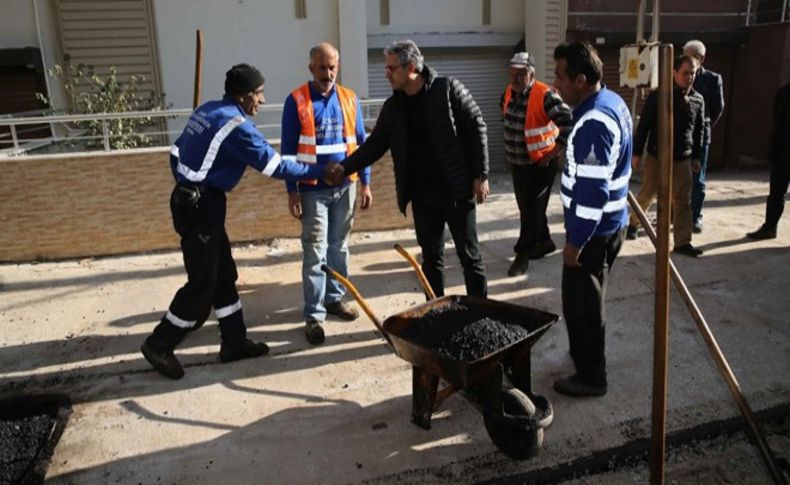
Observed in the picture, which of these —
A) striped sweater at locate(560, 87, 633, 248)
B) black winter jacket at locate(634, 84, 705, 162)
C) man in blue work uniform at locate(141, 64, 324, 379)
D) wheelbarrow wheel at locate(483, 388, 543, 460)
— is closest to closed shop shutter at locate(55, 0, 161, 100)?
man in blue work uniform at locate(141, 64, 324, 379)

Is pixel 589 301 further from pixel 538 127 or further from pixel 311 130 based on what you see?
pixel 538 127

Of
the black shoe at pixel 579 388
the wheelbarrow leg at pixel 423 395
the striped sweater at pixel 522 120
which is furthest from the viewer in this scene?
the striped sweater at pixel 522 120

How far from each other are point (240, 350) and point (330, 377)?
0.73 meters

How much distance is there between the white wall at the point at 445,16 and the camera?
36.7 ft

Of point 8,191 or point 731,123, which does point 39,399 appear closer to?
point 8,191

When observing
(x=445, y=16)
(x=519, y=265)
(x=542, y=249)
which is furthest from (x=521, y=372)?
(x=445, y=16)

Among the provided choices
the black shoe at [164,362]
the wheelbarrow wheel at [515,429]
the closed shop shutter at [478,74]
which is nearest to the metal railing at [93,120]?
the closed shop shutter at [478,74]

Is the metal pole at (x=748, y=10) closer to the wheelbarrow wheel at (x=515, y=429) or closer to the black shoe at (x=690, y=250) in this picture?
the black shoe at (x=690, y=250)

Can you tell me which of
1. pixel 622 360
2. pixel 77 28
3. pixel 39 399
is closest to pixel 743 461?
pixel 622 360

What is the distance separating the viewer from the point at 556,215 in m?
7.94

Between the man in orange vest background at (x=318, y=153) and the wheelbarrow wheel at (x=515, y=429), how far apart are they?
1.79 m

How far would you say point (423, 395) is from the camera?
129 inches

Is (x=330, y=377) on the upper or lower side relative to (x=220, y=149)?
lower

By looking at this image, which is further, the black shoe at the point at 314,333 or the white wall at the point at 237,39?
the white wall at the point at 237,39
